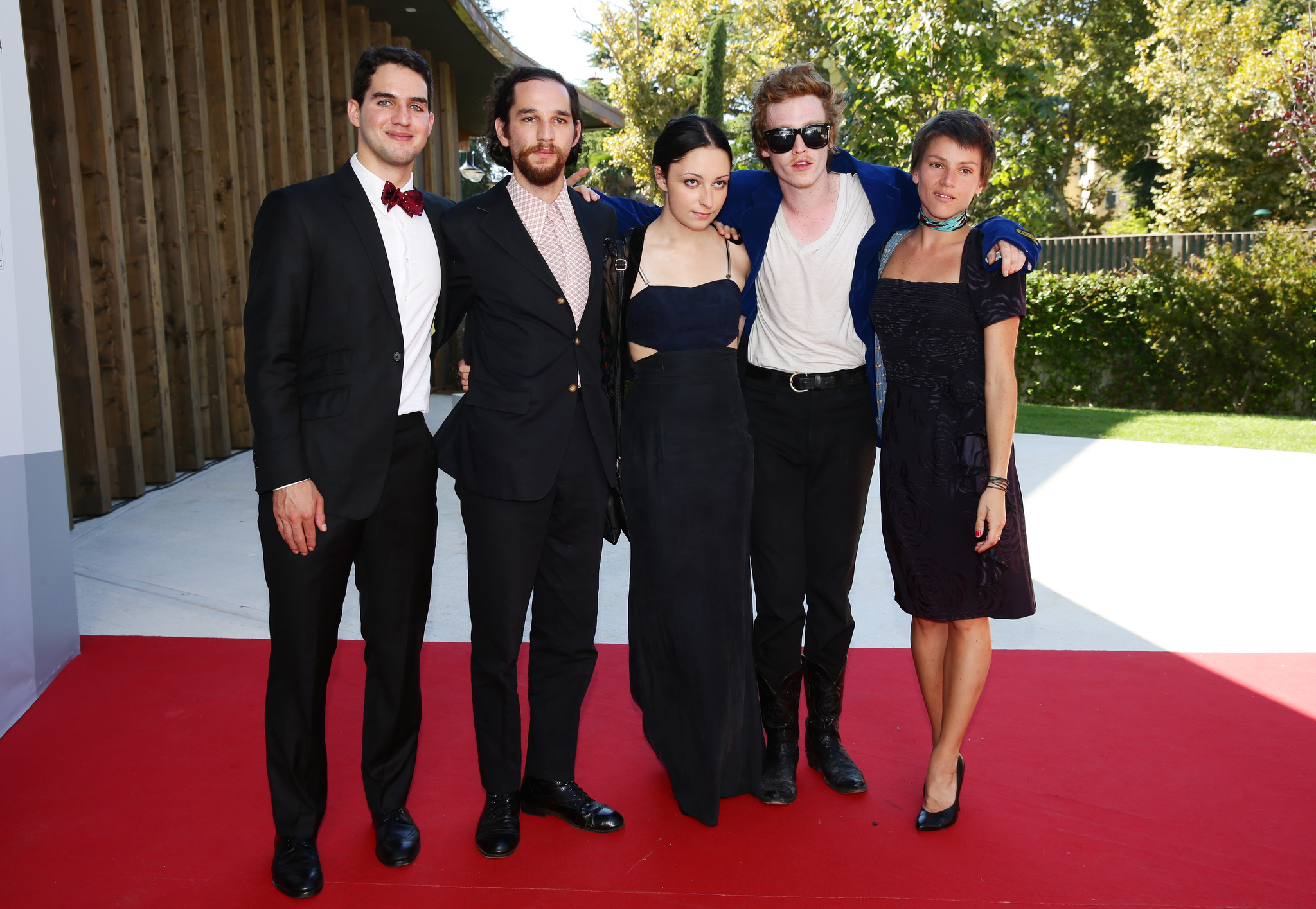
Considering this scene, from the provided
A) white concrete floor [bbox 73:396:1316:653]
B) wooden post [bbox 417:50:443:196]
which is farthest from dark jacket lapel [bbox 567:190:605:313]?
wooden post [bbox 417:50:443:196]

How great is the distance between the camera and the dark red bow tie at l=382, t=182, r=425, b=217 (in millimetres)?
2312

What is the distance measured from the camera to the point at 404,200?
2324mm

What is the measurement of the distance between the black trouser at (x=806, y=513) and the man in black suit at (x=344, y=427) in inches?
36.8

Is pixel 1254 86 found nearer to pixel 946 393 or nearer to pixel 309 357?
pixel 946 393

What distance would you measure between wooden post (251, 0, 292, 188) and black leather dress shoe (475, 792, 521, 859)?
707 centimetres

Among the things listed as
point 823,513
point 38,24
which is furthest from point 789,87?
point 38,24

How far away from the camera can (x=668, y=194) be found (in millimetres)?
2498

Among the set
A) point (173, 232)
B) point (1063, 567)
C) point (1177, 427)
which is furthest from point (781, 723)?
point (1177, 427)

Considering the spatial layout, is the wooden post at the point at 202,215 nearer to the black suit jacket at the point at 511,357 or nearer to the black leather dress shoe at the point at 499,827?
the black suit jacket at the point at 511,357

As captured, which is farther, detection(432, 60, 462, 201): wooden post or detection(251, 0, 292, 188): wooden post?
detection(432, 60, 462, 201): wooden post

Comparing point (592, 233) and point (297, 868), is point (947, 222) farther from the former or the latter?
point (297, 868)

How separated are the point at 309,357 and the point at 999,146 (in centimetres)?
949

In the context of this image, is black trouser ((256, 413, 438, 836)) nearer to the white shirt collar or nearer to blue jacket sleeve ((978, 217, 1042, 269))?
the white shirt collar

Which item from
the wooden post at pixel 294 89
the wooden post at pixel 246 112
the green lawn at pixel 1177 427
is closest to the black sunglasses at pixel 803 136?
the wooden post at pixel 246 112
